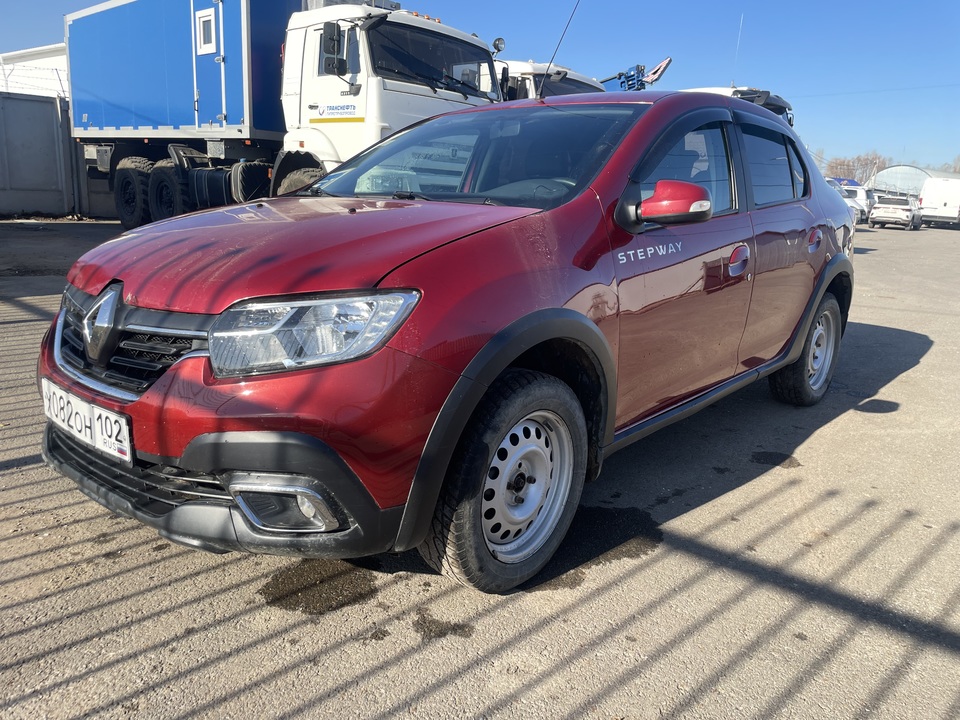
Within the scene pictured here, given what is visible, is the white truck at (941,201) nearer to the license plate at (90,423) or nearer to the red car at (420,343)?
the red car at (420,343)

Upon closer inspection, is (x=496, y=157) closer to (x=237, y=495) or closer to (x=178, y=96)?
(x=237, y=495)

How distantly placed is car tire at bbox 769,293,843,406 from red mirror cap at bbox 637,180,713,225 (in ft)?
6.79

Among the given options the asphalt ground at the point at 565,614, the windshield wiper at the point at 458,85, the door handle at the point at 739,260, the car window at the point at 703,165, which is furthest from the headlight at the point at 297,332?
the windshield wiper at the point at 458,85

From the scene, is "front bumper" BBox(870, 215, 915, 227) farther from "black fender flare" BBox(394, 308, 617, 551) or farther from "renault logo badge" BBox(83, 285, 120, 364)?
"renault logo badge" BBox(83, 285, 120, 364)

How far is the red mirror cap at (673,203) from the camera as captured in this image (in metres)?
2.85

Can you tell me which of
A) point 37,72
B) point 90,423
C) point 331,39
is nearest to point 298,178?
point 331,39

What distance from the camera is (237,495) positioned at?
2117mm

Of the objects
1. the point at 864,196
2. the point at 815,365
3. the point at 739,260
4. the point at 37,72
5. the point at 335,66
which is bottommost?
the point at 815,365

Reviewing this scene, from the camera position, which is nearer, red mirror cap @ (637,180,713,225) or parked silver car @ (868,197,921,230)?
→ red mirror cap @ (637,180,713,225)

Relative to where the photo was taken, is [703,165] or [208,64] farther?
[208,64]

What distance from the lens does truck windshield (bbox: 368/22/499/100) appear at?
827 centimetres

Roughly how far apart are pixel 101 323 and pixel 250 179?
29.5 ft

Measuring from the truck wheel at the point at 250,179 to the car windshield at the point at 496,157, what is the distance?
7.37 m

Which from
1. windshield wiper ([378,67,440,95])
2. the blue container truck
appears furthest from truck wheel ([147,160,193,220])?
windshield wiper ([378,67,440,95])
